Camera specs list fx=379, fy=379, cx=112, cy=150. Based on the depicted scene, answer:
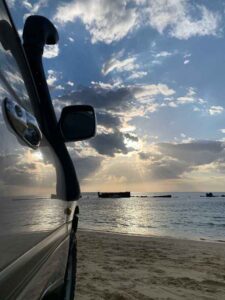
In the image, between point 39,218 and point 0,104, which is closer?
point 0,104

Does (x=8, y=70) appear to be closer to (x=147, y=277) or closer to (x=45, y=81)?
(x=45, y=81)

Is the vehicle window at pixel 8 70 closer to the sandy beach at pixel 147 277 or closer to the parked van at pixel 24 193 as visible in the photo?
the parked van at pixel 24 193

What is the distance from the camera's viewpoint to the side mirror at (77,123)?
2764 millimetres

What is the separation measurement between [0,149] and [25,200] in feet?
1.12

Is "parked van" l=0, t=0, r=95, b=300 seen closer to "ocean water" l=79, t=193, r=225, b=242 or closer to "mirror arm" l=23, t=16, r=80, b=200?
"mirror arm" l=23, t=16, r=80, b=200

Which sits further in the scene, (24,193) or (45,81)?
(45,81)

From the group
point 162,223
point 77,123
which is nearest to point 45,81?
point 77,123

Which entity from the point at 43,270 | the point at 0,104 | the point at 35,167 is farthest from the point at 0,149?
the point at 43,270

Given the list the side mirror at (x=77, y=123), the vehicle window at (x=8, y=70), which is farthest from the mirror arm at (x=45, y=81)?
the vehicle window at (x=8, y=70)

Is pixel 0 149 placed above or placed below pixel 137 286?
above

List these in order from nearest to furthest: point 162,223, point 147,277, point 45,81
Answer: point 45,81 → point 147,277 → point 162,223

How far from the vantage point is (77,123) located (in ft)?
9.12

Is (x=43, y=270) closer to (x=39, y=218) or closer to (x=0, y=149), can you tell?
(x=39, y=218)

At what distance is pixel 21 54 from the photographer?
1803mm
